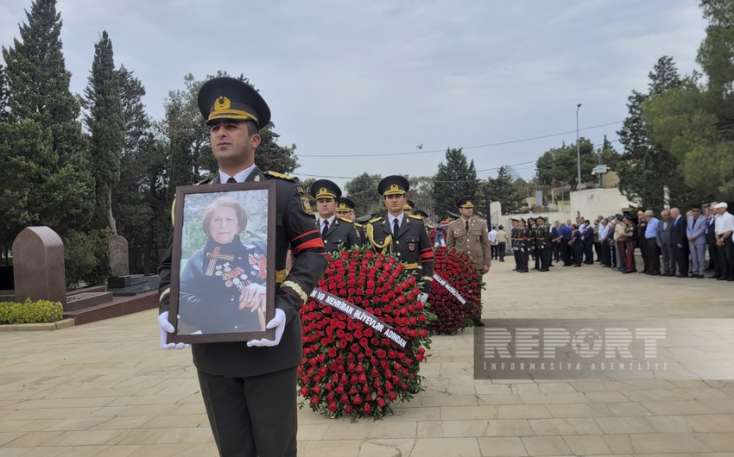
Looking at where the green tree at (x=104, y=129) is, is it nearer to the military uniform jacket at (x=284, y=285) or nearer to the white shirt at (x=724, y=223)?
the white shirt at (x=724, y=223)

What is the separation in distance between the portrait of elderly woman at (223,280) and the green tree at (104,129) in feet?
97.1

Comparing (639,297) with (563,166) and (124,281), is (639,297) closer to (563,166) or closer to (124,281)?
(124,281)

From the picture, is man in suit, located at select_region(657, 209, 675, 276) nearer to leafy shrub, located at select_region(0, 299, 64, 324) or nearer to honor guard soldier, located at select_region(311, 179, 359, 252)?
honor guard soldier, located at select_region(311, 179, 359, 252)

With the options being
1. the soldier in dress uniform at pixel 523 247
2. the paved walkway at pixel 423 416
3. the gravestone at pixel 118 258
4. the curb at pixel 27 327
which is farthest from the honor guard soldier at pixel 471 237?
the gravestone at pixel 118 258

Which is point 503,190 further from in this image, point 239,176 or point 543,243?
point 239,176

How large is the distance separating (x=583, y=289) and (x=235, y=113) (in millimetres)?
11990

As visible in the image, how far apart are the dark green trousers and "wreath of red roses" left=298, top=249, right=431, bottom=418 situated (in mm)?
1813

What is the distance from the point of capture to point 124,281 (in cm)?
1588

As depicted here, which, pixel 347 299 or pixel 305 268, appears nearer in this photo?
pixel 305 268

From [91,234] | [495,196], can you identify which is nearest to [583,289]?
[91,234]

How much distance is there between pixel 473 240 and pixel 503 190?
61892 mm

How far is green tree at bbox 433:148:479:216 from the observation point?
6725 centimetres

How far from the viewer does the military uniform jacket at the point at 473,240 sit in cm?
865

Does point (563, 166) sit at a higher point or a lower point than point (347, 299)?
higher
